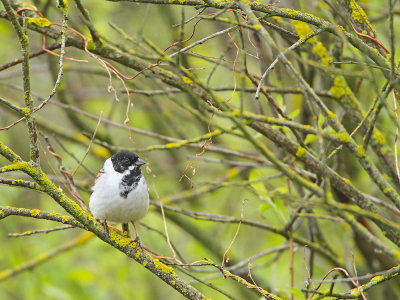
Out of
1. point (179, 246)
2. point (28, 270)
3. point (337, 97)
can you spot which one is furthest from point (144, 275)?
point (337, 97)

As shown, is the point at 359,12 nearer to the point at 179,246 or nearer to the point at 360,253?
the point at 360,253

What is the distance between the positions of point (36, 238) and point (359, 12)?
17.2 ft

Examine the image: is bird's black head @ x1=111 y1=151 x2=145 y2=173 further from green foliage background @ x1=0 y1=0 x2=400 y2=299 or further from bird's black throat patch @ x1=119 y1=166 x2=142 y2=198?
green foliage background @ x1=0 y1=0 x2=400 y2=299

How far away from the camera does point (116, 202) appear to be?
3910 millimetres

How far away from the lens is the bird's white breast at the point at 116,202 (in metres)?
3.91

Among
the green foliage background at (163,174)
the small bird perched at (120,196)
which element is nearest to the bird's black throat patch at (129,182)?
the small bird perched at (120,196)

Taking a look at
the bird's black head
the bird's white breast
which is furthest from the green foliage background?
the bird's white breast

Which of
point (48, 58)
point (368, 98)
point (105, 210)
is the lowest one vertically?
point (105, 210)

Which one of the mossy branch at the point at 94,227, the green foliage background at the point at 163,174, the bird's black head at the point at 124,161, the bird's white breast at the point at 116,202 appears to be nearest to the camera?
the mossy branch at the point at 94,227

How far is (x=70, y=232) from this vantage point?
825 centimetres

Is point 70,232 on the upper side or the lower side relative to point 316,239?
upper

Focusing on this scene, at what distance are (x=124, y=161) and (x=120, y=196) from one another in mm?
390

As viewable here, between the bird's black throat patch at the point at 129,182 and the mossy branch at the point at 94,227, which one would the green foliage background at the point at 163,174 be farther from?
the mossy branch at the point at 94,227

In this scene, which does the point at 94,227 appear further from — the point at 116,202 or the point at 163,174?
the point at 163,174
